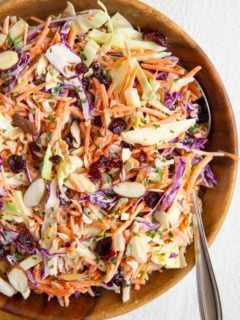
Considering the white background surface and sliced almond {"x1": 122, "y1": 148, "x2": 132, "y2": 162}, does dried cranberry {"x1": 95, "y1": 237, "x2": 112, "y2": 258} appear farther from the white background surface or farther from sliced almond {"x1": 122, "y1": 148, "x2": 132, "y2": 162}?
the white background surface

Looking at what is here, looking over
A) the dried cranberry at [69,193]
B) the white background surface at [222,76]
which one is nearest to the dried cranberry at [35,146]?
the dried cranberry at [69,193]

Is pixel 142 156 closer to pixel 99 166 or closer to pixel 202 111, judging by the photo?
pixel 99 166

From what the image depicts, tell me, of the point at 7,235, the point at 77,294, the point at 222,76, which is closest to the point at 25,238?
the point at 7,235

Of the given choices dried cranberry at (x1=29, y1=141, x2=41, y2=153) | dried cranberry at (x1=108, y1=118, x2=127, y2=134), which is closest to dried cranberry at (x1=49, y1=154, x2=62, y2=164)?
dried cranberry at (x1=29, y1=141, x2=41, y2=153)

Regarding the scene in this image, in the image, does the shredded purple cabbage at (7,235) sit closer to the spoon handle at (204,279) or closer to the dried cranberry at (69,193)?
the dried cranberry at (69,193)

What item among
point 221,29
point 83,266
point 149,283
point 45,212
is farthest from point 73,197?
point 221,29

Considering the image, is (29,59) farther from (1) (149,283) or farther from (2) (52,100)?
(1) (149,283)
